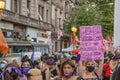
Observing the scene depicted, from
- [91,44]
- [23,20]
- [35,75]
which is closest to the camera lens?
[35,75]

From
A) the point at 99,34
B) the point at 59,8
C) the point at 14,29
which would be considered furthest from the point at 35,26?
the point at 99,34

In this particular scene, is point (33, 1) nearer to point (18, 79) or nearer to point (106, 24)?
point (106, 24)

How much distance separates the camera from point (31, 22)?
35312 millimetres

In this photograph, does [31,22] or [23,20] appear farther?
[31,22]

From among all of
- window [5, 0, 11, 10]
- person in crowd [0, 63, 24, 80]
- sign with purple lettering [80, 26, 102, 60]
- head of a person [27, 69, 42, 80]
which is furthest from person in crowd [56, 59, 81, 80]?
window [5, 0, 11, 10]

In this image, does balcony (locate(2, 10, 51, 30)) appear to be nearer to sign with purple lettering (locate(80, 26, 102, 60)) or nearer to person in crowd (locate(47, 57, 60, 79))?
person in crowd (locate(47, 57, 60, 79))

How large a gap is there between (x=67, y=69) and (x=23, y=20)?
26.5 meters

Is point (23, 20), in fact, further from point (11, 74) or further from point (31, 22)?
point (11, 74)

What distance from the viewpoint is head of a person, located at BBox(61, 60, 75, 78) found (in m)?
6.02

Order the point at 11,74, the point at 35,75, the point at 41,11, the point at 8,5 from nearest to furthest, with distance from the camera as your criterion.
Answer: the point at 35,75, the point at 11,74, the point at 8,5, the point at 41,11

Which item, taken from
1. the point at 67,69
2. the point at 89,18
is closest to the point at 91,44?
the point at 67,69

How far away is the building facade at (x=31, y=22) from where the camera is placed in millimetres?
26619

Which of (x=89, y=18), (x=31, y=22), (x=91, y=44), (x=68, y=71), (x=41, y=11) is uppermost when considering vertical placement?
(x=41, y=11)

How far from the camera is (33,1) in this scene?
123 feet
